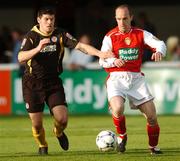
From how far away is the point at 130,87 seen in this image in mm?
13539

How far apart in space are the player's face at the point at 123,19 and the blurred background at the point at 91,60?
8648 mm

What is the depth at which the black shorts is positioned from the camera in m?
13.8

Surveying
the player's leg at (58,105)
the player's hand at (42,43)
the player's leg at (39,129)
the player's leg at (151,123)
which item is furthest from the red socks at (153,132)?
the player's hand at (42,43)

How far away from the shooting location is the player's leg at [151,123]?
13.4 metres

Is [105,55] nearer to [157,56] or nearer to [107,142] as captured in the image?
[157,56]

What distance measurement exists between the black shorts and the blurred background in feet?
27.9

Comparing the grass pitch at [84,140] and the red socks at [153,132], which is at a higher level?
the red socks at [153,132]

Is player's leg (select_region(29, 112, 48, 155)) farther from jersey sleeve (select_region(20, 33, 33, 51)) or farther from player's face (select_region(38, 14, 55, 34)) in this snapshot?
player's face (select_region(38, 14, 55, 34))

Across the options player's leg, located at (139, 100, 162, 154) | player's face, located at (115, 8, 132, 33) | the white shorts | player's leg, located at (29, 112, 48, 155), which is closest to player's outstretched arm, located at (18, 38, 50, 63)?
player's leg, located at (29, 112, 48, 155)

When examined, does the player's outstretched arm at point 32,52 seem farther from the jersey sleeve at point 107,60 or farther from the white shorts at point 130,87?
the white shorts at point 130,87

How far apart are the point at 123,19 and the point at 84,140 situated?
3589 millimetres

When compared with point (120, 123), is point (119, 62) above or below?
above

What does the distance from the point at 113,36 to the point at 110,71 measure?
53 cm

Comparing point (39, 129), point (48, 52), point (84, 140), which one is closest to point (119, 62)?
point (48, 52)
